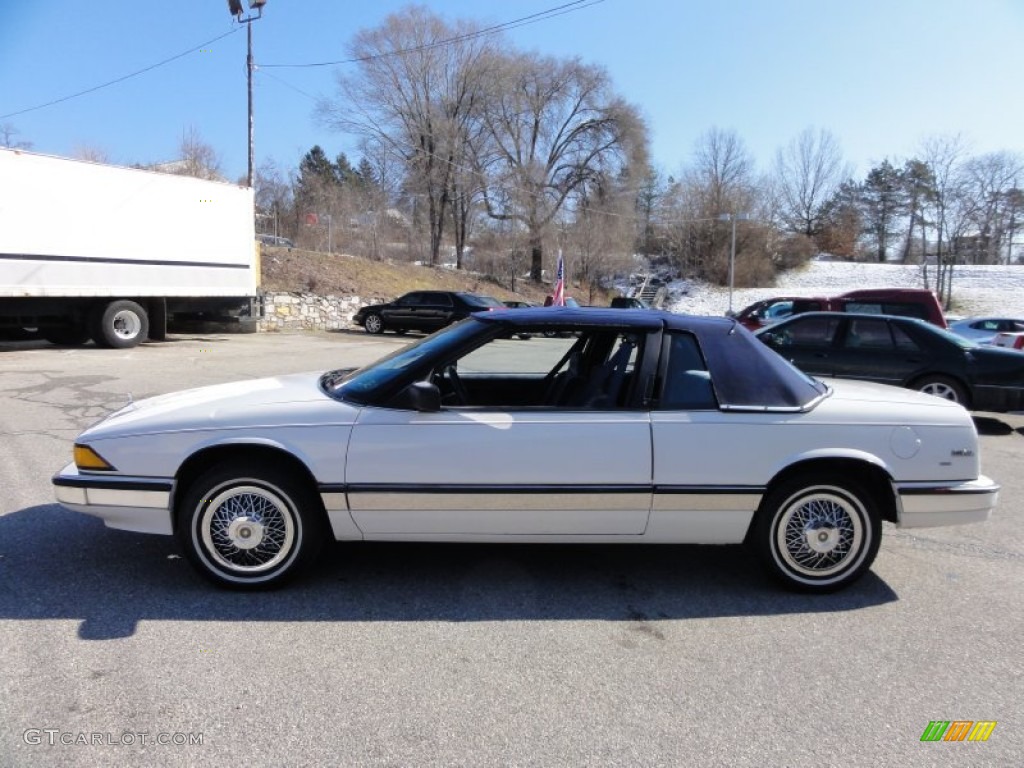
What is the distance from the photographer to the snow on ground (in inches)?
1646

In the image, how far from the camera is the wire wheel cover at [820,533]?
3.72 meters

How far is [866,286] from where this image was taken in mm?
47656

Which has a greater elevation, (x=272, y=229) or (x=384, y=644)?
(x=272, y=229)

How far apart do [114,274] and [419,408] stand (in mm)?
13784

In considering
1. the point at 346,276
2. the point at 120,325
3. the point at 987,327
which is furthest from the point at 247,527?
the point at 346,276

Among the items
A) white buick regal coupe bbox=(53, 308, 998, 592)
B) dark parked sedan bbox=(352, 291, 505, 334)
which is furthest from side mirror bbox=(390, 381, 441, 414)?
dark parked sedan bbox=(352, 291, 505, 334)

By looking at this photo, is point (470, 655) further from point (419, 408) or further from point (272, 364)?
point (272, 364)

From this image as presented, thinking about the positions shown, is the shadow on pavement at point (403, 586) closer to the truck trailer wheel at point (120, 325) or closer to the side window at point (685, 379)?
the side window at point (685, 379)

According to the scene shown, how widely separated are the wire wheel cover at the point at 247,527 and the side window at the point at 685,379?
2.02 meters

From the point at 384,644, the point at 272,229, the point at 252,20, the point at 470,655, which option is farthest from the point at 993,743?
the point at 272,229

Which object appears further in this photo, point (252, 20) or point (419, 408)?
point (252, 20)

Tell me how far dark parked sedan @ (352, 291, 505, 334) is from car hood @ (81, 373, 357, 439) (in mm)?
18479

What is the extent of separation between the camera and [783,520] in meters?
3.70

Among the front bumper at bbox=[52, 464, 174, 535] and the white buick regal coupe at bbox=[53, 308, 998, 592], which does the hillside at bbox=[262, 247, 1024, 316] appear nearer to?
the front bumper at bbox=[52, 464, 174, 535]
